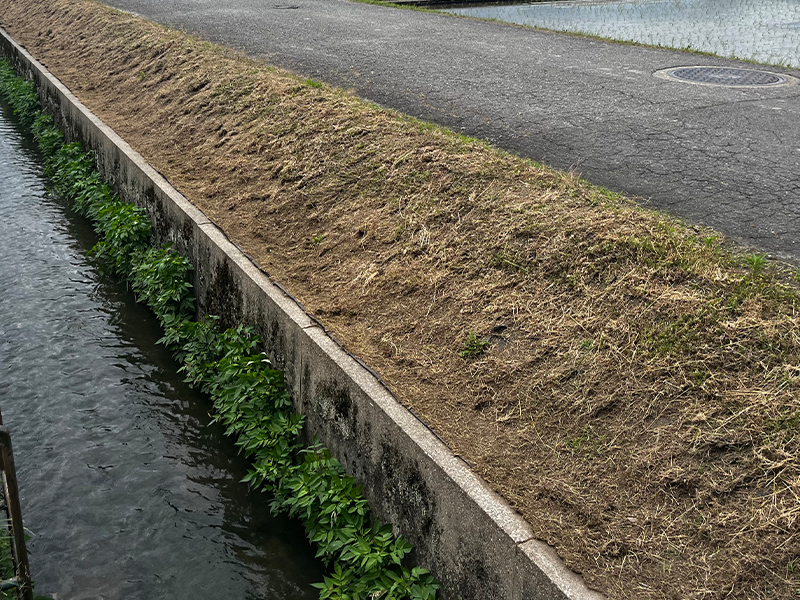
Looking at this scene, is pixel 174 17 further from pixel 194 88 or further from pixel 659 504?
pixel 659 504

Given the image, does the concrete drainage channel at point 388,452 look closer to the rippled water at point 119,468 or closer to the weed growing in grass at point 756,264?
the rippled water at point 119,468

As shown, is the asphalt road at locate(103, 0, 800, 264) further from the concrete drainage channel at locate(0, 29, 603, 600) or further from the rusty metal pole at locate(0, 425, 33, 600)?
the rusty metal pole at locate(0, 425, 33, 600)

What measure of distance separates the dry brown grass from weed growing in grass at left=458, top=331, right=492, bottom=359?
40 mm

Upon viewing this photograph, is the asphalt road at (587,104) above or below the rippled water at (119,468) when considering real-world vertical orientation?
above

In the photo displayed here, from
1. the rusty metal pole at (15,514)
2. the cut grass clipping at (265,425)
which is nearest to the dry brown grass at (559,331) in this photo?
the cut grass clipping at (265,425)

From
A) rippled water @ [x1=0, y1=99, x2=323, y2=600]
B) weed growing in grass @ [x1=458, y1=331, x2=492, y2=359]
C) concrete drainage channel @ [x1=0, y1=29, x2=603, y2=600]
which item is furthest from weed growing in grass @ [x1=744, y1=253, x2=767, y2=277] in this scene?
rippled water @ [x1=0, y1=99, x2=323, y2=600]

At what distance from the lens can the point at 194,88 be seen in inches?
360

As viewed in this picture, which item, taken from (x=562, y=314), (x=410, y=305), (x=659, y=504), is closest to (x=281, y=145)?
(x=410, y=305)

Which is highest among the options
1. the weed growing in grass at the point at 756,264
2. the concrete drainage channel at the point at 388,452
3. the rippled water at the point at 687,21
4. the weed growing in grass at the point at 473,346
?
the rippled water at the point at 687,21

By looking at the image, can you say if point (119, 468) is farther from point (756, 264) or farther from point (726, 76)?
point (726, 76)

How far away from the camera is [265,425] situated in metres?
4.88

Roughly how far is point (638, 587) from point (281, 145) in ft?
17.1

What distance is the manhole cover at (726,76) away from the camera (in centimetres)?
894

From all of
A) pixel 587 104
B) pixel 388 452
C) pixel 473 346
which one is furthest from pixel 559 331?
pixel 587 104
